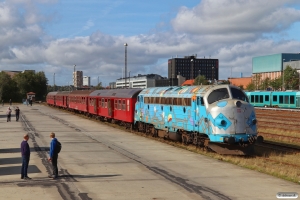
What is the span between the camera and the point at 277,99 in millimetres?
66000

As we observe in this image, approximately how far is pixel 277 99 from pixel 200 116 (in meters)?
47.3

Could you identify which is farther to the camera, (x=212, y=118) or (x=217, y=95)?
(x=217, y=95)

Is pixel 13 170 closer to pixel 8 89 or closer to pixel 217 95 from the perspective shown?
pixel 217 95

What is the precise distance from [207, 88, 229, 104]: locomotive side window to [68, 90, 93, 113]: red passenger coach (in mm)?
36388

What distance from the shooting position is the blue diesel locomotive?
65.7 ft

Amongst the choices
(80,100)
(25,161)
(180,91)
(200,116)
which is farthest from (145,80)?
(25,161)

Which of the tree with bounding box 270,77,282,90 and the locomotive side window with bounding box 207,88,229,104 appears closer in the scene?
the locomotive side window with bounding box 207,88,229,104

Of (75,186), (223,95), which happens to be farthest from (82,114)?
(75,186)

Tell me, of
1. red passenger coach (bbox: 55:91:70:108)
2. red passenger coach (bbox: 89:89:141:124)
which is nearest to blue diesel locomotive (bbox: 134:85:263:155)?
red passenger coach (bbox: 89:89:141:124)

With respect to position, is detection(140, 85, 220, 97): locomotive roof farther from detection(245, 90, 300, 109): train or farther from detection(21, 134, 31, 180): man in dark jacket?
detection(245, 90, 300, 109): train

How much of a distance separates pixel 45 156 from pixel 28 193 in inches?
322

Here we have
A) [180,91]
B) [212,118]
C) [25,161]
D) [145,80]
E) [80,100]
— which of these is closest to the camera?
[25,161]

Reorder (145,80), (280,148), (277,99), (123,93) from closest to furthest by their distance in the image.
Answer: (280,148) → (123,93) → (277,99) → (145,80)

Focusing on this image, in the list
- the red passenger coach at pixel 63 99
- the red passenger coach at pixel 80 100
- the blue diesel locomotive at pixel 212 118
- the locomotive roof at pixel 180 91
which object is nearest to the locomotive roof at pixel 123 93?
the locomotive roof at pixel 180 91
